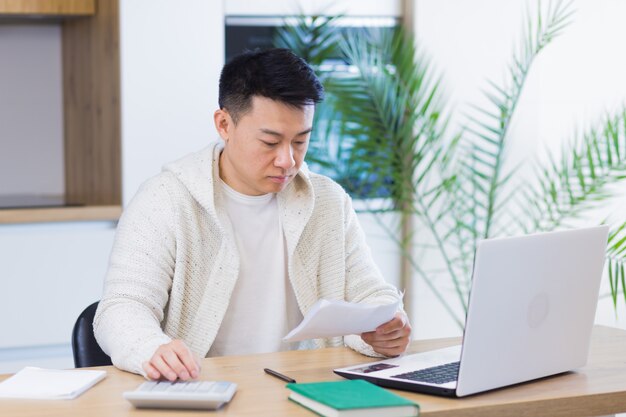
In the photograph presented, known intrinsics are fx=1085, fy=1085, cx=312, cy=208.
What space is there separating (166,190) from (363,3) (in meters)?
2.02

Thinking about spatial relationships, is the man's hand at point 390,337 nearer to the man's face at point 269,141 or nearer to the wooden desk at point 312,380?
the wooden desk at point 312,380

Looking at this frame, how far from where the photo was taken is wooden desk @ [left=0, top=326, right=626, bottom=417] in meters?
1.90

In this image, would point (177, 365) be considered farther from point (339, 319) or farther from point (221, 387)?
point (339, 319)

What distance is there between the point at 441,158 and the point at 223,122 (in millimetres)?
1958

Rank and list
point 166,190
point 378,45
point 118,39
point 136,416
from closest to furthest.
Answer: point 136,416 < point 166,190 < point 118,39 < point 378,45

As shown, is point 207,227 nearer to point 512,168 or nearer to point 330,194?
point 330,194

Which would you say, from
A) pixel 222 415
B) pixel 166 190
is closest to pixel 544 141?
pixel 166 190

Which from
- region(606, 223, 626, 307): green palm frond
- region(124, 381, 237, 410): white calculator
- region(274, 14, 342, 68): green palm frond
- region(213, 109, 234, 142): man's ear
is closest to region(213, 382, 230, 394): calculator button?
region(124, 381, 237, 410): white calculator

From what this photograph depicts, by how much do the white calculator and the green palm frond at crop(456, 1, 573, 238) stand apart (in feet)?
7.84

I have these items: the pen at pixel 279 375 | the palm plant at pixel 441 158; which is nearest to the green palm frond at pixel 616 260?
the palm plant at pixel 441 158

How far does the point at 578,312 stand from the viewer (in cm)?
218

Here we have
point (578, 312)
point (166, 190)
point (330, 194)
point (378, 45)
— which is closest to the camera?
point (578, 312)

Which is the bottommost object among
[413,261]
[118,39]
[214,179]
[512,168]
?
[413,261]

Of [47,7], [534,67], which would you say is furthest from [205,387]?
[534,67]
